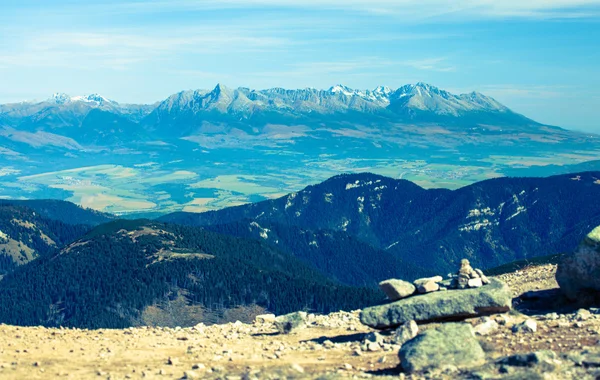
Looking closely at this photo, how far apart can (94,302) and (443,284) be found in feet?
516

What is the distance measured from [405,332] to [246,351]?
7.27 meters

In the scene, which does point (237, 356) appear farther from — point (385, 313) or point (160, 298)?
point (160, 298)

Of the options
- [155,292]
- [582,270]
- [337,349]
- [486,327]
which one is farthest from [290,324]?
[155,292]

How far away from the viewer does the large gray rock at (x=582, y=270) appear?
37.7m

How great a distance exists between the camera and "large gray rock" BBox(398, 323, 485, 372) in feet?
91.7

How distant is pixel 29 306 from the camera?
7298 inches

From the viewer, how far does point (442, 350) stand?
28453 mm

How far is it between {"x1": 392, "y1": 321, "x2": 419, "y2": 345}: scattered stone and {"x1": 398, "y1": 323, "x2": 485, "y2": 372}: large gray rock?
307cm

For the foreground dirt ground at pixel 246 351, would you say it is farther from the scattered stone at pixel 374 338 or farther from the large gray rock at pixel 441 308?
the large gray rock at pixel 441 308

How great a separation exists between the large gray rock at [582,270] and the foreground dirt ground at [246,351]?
1684 mm

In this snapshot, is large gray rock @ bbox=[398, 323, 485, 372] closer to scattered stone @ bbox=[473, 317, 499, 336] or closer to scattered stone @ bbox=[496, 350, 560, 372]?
scattered stone @ bbox=[496, 350, 560, 372]

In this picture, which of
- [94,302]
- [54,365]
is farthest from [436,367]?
[94,302]

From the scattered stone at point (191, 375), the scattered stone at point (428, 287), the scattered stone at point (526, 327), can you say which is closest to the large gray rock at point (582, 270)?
the scattered stone at point (526, 327)

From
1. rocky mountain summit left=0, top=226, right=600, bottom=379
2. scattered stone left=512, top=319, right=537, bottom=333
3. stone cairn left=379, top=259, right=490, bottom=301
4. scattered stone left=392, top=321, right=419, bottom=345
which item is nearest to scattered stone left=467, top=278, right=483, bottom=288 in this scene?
stone cairn left=379, top=259, right=490, bottom=301
